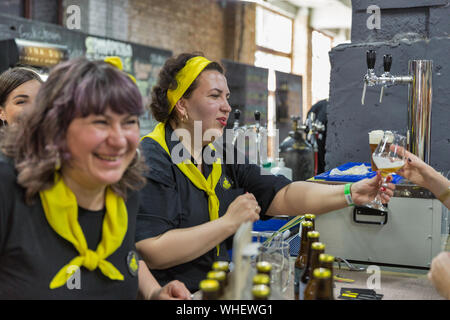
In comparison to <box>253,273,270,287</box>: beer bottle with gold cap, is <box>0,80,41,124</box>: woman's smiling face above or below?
above

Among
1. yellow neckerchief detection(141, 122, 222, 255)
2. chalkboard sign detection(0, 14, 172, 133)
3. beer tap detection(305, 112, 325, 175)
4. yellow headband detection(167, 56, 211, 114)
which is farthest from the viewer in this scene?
chalkboard sign detection(0, 14, 172, 133)

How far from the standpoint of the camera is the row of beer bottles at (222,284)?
1058mm

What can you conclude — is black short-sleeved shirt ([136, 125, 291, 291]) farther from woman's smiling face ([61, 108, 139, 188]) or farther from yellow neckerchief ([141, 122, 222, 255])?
woman's smiling face ([61, 108, 139, 188])

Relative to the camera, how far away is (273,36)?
1182 cm

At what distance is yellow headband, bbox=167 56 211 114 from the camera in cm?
203

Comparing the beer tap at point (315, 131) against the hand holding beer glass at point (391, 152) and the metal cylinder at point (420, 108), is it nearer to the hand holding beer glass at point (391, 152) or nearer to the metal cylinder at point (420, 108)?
the metal cylinder at point (420, 108)

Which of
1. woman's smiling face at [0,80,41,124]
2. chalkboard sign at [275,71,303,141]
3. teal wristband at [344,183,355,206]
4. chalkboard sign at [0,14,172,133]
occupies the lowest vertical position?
teal wristband at [344,183,355,206]

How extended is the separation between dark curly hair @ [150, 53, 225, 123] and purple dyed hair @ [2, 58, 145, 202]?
79 centimetres

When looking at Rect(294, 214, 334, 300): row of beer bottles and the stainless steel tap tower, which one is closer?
Rect(294, 214, 334, 300): row of beer bottles

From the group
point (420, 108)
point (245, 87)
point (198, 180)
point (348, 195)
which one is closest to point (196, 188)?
point (198, 180)

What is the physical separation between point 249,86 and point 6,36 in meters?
3.99

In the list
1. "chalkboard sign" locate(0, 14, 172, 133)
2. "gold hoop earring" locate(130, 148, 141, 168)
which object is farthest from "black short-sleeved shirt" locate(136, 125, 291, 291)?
"chalkboard sign" locate(0, 14, 172, 133)
